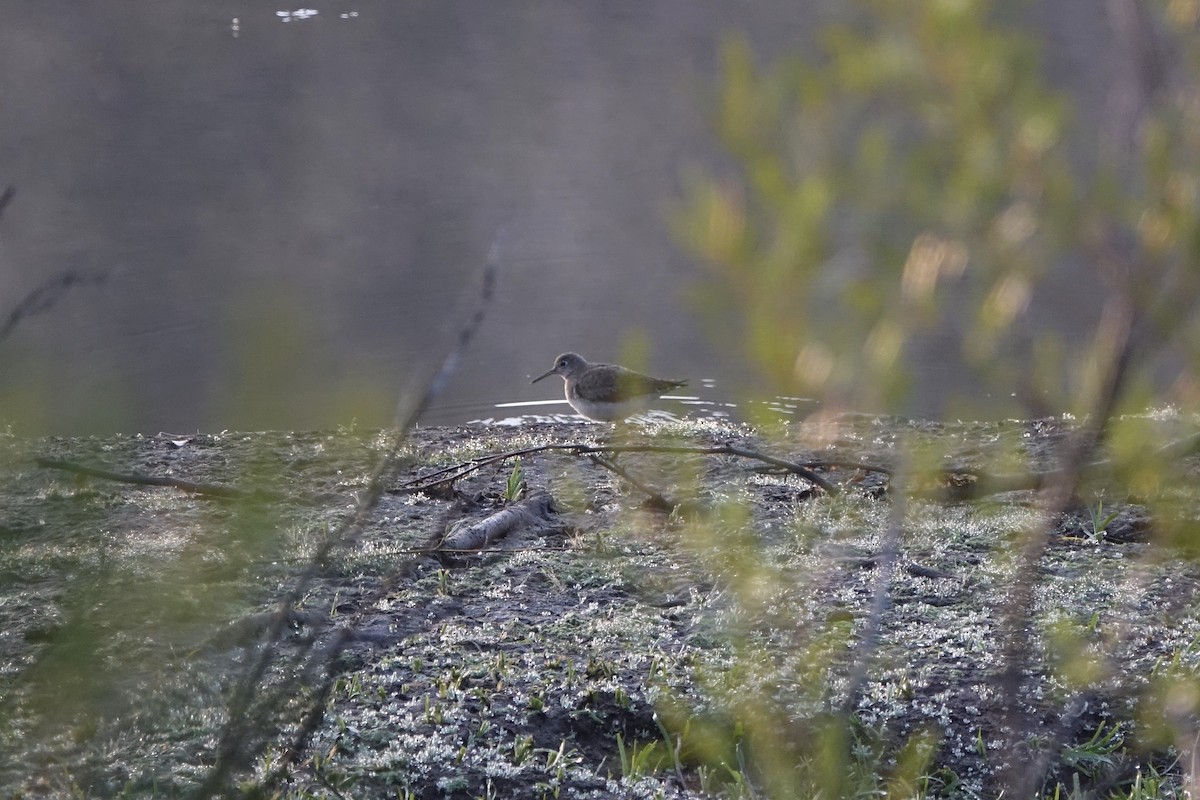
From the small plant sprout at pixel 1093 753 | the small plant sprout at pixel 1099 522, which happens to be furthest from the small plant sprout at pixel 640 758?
the small plant sprout at pixel 1099 522

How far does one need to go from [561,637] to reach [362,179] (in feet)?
37.3

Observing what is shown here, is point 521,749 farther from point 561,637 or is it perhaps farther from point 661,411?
point 661,411

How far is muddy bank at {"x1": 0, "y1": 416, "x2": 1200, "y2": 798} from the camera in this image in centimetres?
241

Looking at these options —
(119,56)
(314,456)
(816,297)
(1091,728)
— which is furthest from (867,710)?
(119,56)

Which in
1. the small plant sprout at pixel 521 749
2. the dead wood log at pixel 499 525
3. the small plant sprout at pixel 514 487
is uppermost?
the small plant sprout at pixel 514 487

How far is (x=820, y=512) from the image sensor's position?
4637 mm

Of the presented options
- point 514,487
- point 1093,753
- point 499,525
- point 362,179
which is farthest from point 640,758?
point 362,179

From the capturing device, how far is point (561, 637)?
357cm

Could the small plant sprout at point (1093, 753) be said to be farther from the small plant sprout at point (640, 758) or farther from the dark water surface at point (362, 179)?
the dark water surface at point (362, 179)

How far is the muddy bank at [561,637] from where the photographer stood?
2412mm

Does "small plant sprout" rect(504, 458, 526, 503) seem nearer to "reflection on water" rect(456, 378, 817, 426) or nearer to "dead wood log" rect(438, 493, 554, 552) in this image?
"dead wood log" rect(438, 493, 554, 552)

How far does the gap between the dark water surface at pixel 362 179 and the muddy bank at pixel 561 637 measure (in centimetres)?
285

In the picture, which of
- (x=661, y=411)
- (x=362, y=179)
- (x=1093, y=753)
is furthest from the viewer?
(x=362, y=179)

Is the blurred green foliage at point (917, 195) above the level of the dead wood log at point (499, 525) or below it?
above
